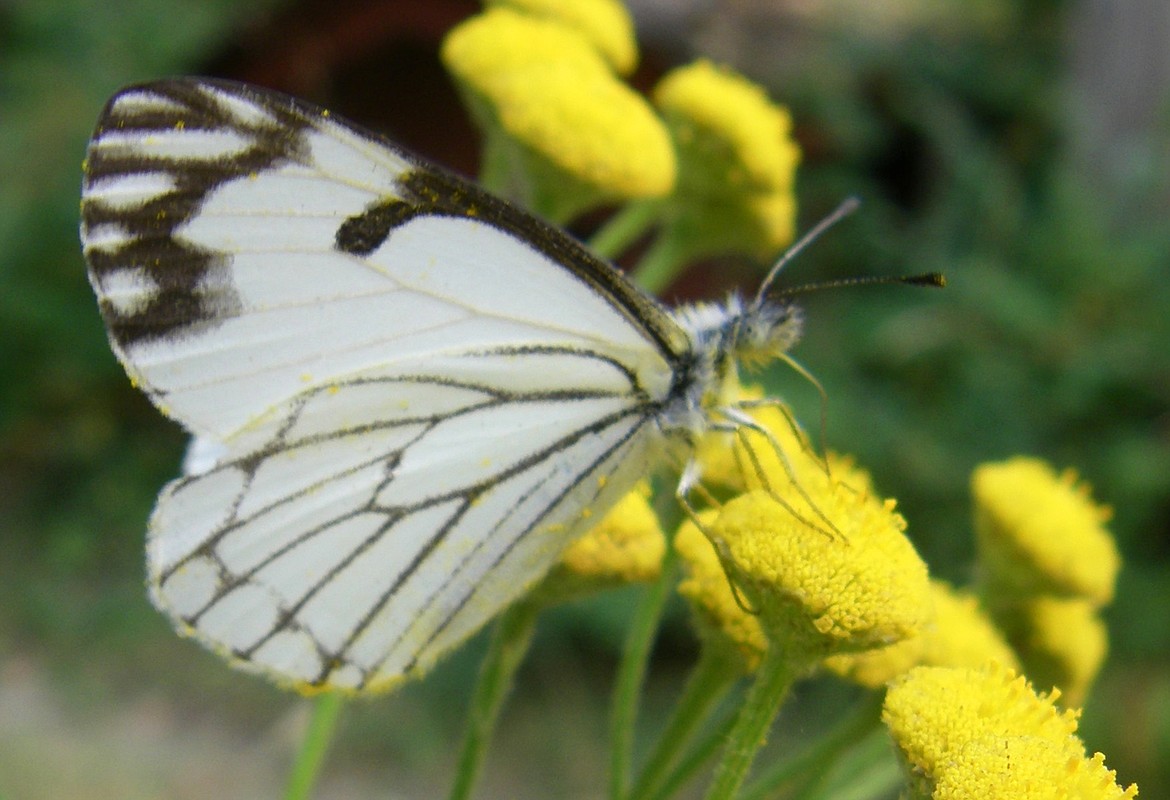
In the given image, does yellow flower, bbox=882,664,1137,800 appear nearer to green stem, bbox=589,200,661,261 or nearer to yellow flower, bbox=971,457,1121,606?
yellow flower, bbox=971,457,1121,606

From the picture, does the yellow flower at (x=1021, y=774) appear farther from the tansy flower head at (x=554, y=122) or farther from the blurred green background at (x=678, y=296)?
the blurred green background at (x=678, y=296)

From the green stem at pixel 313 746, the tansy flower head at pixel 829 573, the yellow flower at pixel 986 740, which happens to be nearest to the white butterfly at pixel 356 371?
the green stem at pixel 313 746

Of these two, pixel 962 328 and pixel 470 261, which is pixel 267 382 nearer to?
pixel 470 261

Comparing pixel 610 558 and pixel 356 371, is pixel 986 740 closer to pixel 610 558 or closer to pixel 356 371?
pixel 610 558

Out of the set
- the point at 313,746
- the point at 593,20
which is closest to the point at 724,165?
the point at 593,20

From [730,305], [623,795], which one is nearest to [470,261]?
[730,305]
